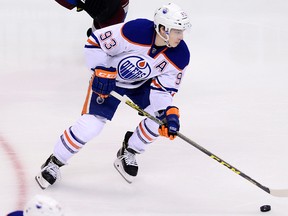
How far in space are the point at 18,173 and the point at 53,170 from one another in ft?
0.90

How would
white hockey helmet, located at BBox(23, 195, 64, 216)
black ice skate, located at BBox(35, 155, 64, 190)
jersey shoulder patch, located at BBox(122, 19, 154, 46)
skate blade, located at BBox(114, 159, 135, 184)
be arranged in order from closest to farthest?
1. white hockey helmet, located at BBox(23, 195, 64, 216)
2. jersey shoulder patch, located at BBox(122, 19, 154, 46)
3. black ice skate, located at BBox(35, 155, 64, 190)
4. skate blade, located at BBox(114, 159, 135, 184)

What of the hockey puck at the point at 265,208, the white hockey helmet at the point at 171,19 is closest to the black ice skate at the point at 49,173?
the white hockey helmet at the point at 171,19

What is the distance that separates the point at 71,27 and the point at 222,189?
9.18 feet

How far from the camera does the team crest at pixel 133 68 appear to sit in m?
4.03

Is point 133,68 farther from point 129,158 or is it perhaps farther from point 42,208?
point 42,208

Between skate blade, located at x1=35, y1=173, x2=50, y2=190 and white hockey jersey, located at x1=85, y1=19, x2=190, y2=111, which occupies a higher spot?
white hockey jersey, located at x1=85, y1=19, x2=190, y2=111

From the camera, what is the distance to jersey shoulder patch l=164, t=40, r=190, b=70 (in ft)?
13.2

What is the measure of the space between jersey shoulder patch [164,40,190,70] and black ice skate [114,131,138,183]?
2.07 feet

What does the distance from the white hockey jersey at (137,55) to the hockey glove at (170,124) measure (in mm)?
139

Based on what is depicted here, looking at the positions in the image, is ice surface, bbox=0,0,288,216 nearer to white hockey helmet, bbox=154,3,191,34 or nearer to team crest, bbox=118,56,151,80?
team crest, bbox=118,56,151,80

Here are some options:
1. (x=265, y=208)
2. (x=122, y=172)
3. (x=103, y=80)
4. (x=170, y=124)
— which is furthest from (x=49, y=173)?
(x=265, y=208)

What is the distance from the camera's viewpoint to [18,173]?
4.25m

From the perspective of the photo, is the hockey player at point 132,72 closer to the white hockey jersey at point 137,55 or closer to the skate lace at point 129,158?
the white hockey jersey at point 137,55

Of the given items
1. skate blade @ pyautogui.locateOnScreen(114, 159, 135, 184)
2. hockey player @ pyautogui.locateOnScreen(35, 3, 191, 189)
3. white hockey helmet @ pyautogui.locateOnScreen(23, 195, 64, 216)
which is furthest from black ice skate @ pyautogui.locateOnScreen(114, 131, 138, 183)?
white hockey helmet @ pyautogui.locateOnScreen(23, 195, 64, 216)
